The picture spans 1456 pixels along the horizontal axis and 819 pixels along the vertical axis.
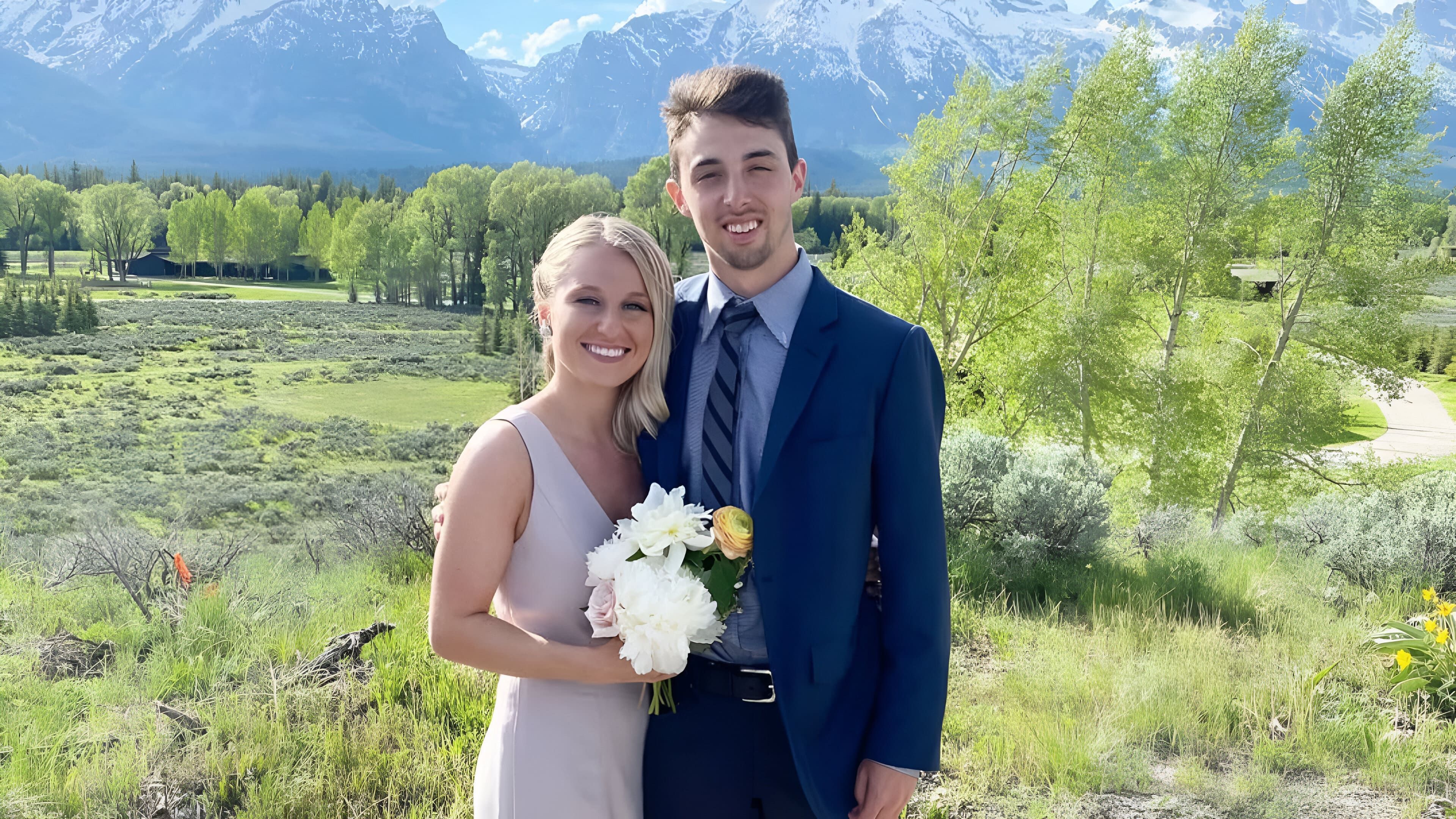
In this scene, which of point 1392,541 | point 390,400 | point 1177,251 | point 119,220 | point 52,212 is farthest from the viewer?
point 119,220

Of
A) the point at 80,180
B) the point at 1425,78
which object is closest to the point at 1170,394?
the point at 1425,78

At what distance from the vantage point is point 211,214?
5591cm

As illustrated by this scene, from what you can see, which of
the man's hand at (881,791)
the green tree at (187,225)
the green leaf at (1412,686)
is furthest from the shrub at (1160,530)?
the green tree at (187,225)

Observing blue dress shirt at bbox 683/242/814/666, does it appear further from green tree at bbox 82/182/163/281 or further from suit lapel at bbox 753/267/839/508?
green tree at bbox 82/182/163/281

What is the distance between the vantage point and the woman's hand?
1.66 m

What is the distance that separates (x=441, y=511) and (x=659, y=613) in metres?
0.74

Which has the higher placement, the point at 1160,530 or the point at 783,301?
the point at 783,301

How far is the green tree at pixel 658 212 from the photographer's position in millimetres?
33375

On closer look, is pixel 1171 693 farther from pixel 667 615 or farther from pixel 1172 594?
pixel 667 615

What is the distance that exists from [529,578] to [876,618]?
2.77ft

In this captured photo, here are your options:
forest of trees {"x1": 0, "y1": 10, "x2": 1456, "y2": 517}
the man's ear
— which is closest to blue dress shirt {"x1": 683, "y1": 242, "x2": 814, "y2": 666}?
the man's ear

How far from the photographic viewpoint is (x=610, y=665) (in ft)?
5.45

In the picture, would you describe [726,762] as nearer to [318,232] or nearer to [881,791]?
[881,791]

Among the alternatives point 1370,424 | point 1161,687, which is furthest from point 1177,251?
point 1370,424
